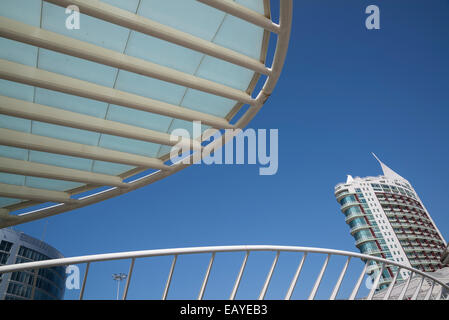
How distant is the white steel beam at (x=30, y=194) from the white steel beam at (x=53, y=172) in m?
1.43

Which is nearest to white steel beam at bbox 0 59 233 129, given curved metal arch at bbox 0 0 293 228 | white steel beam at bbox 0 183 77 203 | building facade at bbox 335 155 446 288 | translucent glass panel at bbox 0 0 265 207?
translucent glass panel at bbox 0 0 265 207

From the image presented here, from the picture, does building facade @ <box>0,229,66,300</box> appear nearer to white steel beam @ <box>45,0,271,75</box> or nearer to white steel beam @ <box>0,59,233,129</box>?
white steel beam @ <box>0,59,233,129</box>

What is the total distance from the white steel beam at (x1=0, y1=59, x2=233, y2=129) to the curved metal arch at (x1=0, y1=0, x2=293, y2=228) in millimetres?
1989

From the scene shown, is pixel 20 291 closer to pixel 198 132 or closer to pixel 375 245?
pixel 198 132

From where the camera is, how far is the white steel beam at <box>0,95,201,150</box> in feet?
34.4

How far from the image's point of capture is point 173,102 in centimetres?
1207

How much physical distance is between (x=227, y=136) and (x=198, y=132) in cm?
120

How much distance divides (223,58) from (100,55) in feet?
11.7

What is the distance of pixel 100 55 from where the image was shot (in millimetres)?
9438

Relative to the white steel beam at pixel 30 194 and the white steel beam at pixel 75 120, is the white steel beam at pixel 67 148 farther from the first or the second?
the white steel beam at pixel 30 194

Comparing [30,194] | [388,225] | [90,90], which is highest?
[388,225]

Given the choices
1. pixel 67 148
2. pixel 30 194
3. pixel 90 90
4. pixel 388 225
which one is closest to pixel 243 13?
pixel 90 90

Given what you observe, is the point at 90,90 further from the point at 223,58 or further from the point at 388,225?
the point at 388,225
